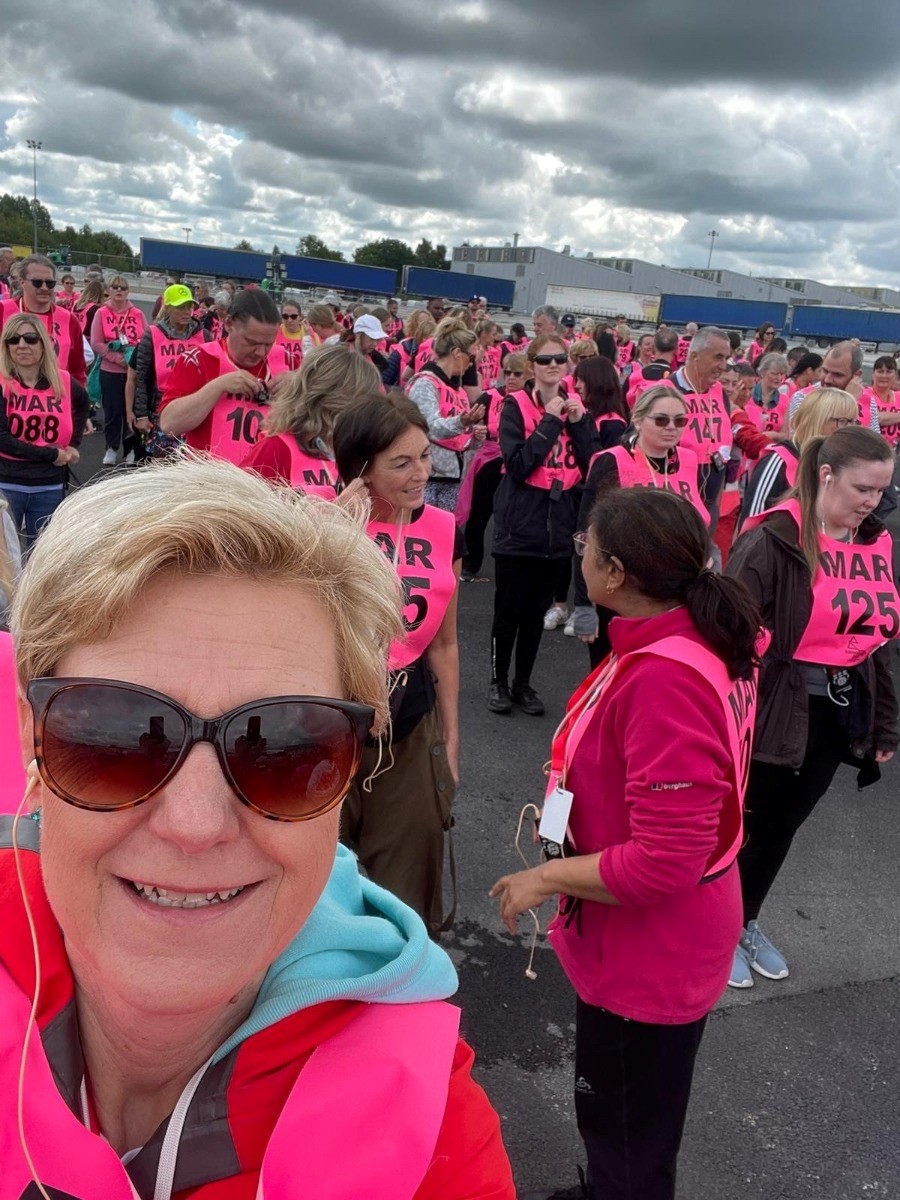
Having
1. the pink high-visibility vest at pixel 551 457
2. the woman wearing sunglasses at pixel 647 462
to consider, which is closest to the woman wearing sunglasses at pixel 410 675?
the woman wearing sunglasses at pixel 647 462

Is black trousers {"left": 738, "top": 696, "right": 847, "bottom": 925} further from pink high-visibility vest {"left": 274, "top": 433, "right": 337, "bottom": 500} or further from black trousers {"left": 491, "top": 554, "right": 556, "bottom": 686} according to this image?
black trousers {"left": 491, "top": 554, "right": 556, "bottom": 686}

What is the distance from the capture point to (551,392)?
5289 mm

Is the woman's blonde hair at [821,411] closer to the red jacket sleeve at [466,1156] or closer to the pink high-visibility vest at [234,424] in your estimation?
the pink high-visibility vest at [234,424]

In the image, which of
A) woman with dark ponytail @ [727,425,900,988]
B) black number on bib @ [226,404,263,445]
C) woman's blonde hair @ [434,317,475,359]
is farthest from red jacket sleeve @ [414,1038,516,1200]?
woman's blonde hair @ [434,317,475,359]

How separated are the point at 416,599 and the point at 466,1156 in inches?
71.6

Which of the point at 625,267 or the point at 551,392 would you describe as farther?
the point at 625,267

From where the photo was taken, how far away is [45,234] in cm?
6956

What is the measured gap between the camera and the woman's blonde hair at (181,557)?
0.97 meters

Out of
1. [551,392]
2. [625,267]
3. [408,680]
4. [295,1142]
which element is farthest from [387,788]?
[625,267]

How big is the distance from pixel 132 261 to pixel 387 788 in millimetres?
54905

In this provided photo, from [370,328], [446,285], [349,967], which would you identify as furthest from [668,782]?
[446,285]

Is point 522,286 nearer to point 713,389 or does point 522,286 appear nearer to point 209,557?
point 713,389

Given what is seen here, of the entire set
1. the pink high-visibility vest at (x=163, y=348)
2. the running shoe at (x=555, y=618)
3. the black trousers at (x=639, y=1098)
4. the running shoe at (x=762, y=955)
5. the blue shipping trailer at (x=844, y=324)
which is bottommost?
the running shoe at (x=762, y=955)

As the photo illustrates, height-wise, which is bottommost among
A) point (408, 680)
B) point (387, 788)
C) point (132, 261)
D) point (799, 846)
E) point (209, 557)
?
point (799, 846)
